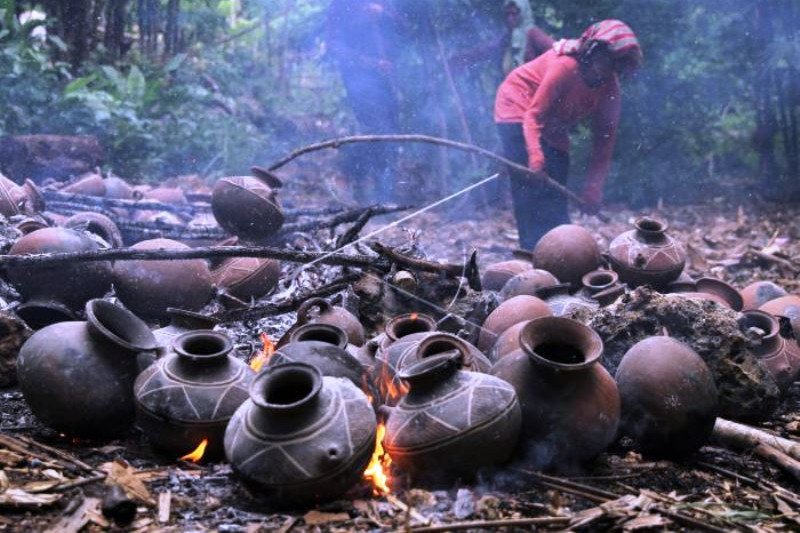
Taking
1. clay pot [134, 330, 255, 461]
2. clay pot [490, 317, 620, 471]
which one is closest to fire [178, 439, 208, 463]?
clay pot [134, 330, 255, 461]

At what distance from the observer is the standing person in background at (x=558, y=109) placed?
8.72 meters

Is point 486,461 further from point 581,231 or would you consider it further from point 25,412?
point 581,231

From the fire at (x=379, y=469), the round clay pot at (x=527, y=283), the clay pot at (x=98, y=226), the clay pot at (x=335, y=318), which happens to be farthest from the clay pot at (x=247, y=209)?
the fire at (x=379, y=469)

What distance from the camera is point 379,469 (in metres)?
4.05

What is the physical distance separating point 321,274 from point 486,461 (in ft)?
12.6

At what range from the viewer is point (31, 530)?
3.30m

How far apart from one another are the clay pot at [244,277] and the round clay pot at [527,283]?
2277 mm

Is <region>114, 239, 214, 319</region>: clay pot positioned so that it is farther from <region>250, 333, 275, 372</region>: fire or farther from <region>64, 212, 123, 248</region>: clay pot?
<region>64, 212, 123, 248</region>: clay pot

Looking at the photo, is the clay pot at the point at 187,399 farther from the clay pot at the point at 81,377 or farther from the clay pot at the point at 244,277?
the clay pot at the point at 244,277

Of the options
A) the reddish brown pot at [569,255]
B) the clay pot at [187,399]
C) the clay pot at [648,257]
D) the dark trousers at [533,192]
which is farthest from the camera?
the dark trousers at [533,192]

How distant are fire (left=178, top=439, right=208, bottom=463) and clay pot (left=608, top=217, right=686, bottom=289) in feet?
14.7

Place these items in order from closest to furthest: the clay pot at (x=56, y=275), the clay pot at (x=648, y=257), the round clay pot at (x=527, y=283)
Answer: the clay pot at (x=56, y=275) < the round clay pot at (x=527, y=283) < the clay pot at (x=648, y=257)

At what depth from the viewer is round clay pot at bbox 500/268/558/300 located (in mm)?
6754

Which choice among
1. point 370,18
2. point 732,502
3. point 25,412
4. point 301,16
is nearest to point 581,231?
point 732,502
